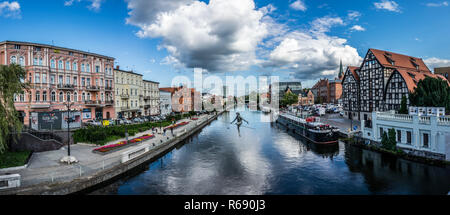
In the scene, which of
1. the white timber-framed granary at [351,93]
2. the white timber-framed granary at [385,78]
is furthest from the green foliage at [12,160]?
the white timber-framed granary at [351,93]

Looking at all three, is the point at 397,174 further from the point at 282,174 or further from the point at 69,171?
the point at 69,171

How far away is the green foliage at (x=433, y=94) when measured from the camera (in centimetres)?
2683

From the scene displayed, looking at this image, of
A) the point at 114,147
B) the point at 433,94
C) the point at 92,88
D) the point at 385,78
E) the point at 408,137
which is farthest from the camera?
the point at 385,78

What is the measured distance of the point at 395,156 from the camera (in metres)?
23.1

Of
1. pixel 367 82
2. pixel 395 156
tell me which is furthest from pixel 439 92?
pixel 367 82

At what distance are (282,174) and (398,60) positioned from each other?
42177mm

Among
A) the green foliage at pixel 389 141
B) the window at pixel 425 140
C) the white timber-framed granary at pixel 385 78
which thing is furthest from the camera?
the white timber-framed granary at pixel 385 78

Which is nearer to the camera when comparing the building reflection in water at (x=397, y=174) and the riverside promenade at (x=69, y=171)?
the riverside promenade at (x=69, y=171)

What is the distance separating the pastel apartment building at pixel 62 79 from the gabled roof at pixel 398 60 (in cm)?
5264

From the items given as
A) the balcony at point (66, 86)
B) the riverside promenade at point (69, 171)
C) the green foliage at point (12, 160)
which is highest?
the balcony at point (66, 86)

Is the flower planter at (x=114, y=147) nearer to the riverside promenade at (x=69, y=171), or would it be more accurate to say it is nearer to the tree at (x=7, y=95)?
the riverside promenade at (x=69, y=171)

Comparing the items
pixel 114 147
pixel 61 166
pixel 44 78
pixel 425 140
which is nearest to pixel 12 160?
pixel 61 166

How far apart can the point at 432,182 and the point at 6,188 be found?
91.1ft

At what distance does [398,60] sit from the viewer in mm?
45125
